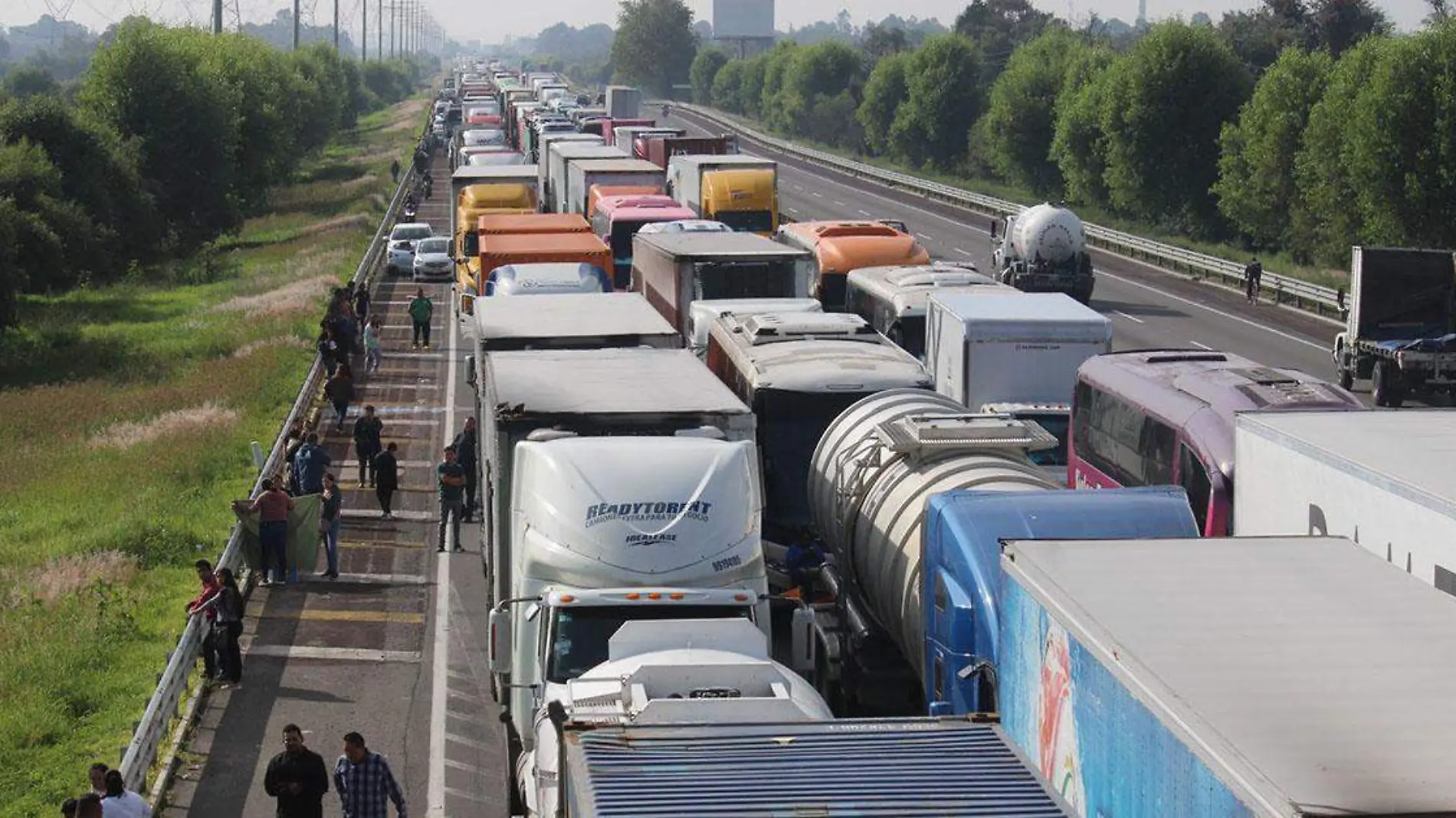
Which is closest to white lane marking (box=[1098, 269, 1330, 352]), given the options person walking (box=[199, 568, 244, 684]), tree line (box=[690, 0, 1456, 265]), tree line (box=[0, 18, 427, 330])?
tree line (box=[690, 0, 1456, 265])

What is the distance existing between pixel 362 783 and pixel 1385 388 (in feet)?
87.5

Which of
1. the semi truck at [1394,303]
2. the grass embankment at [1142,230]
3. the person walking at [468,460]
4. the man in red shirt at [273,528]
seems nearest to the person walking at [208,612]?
the man in red shirt at [273,528]

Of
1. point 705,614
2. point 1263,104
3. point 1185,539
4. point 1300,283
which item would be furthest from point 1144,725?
point 1263,104

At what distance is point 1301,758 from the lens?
7090 mm

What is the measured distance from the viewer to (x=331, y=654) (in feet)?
61.5

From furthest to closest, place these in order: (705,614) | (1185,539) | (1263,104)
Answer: (1263,104) → (705,614) → (1185,539)

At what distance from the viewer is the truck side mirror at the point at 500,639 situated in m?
13.4

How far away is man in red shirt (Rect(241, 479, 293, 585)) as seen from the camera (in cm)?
2058

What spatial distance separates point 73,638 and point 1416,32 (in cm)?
4643

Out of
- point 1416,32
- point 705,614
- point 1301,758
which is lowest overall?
point 705,614

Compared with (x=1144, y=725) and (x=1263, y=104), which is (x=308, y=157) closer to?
(x=1263, y=104)

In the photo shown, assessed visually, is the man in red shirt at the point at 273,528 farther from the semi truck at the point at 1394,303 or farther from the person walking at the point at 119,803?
the semi truck at the point at 1394,303

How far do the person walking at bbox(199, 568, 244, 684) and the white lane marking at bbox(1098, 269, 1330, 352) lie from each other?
30373 millimetres

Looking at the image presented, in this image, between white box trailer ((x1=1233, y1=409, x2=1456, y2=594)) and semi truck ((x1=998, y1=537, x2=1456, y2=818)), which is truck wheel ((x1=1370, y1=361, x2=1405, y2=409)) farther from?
semi truck ((x1=998, y1=537, x2=1456, y2=818))
